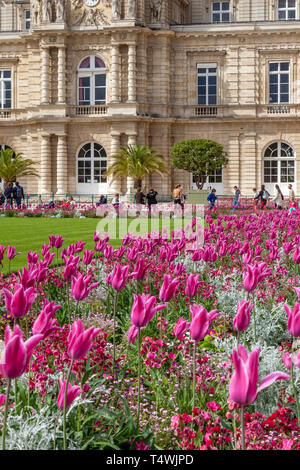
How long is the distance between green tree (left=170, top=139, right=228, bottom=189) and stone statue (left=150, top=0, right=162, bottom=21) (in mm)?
8770

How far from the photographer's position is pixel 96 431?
3057mm

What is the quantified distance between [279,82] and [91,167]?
13248mm

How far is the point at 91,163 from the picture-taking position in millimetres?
39219

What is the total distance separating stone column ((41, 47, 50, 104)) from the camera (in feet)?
124

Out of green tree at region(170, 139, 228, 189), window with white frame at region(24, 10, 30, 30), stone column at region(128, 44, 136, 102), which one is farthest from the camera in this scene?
window with white frame at region(24, 10, 30, 30)

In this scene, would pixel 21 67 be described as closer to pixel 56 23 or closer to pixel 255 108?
pixel 56 23

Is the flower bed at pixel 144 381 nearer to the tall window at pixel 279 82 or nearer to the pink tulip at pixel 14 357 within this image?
the pink tulip at pixel 14 357

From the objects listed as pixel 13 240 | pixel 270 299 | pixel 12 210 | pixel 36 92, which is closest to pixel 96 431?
pixel 270 299

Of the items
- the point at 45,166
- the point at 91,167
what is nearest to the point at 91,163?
the point at 91,167

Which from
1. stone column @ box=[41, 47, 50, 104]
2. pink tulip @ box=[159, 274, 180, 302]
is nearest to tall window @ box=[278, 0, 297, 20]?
stone column @ box=[41, 47, 50, 104]

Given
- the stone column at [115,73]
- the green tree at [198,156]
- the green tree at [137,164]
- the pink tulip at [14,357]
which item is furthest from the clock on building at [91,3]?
the pink tulip at [14,357]

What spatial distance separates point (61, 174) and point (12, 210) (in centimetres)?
1155

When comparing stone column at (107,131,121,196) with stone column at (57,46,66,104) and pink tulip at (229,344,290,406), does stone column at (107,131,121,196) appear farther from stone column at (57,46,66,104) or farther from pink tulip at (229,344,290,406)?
pink tulip at (229,344,290,406)

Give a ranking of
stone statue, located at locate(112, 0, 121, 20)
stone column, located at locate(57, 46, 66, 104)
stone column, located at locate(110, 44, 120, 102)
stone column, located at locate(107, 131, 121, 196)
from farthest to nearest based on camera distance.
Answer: stone column, located at locate(57, 46, 66, 104) < stone column, located at locate(107, 131, 121, 196) < stone column, located at locate(110, 44, 120, 102) < stone statue, located at locate(112, 0, 121, 20)
